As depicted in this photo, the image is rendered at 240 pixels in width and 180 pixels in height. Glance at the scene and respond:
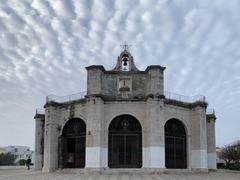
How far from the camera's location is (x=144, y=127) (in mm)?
37156

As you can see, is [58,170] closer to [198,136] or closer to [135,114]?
[135,114]

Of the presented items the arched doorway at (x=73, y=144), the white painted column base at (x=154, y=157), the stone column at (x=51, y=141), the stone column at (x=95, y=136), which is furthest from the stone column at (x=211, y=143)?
the stone column at (x=51, y=141)

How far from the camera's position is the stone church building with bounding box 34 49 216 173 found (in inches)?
1436

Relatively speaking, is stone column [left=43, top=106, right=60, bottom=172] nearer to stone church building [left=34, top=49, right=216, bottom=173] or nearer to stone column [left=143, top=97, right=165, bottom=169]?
stone church building [left=34, top=49, right=216, bottom=173]

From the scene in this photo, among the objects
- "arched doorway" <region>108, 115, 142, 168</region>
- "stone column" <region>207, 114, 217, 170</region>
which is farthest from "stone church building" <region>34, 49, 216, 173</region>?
"stone column" <region>207, 114, 217, 170</region>

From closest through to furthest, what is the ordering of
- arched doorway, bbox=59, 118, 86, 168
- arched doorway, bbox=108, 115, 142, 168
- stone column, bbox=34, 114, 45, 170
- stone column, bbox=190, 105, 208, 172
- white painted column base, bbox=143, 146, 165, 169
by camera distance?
white painted column base, bbox=143, 146, 165, 169
arched doorway, bbox=108, 115, 142, 168
arched doorway, bbox=59, 118, 86, 168
stone column, bbox=190, 105, 208, 172
stone column, bbox=34, 114, 45, 170

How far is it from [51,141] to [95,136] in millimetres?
6172

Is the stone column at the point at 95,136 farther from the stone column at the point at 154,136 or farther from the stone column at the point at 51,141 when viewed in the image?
the stone column at the point at 51,141

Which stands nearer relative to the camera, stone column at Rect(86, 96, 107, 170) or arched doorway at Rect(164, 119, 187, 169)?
stone column at Rect(86, 96, 107, 170)

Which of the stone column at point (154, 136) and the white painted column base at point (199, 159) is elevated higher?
the stone column at point (154, 136)

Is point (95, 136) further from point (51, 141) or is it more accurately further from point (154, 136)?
point (51, 141)

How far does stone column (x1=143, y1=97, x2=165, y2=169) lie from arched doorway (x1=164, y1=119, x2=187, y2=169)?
240cm

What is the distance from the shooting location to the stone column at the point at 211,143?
147ft

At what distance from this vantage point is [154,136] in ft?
119
